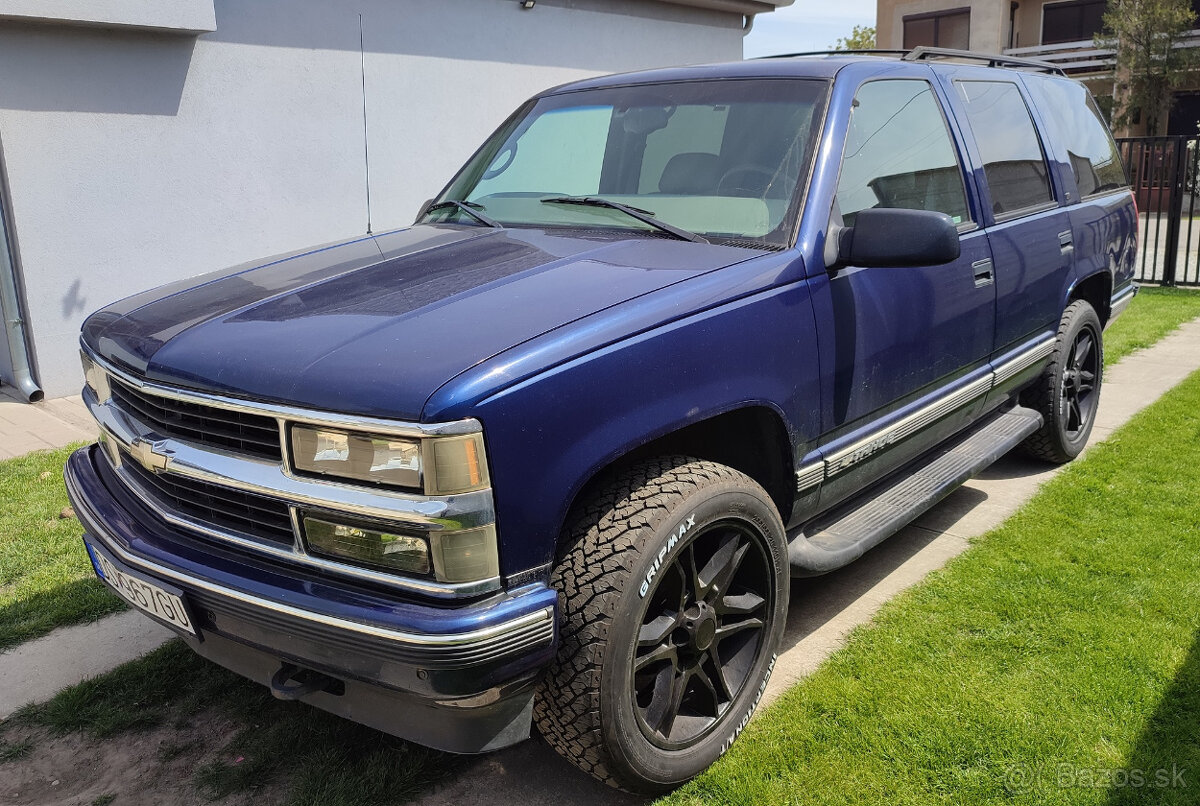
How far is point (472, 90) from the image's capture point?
926 cm

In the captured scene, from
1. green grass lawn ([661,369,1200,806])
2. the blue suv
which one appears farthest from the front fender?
green grass lawn ([661,369,1200,806])

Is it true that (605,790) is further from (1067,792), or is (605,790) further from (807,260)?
(807,260)

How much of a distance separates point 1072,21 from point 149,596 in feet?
117

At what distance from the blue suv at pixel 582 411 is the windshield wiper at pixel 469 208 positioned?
27 millimetres

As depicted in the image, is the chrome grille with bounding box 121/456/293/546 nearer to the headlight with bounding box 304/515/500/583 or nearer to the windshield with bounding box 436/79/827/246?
the headlight with bounding box 304/515/500/583

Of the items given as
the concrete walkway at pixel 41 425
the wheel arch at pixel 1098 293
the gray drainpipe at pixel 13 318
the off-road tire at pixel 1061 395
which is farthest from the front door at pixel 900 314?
the gray drainpipe at pixel 13 318

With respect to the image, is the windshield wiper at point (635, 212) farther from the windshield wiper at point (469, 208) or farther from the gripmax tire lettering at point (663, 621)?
the gripmax tire lettering at point (663, 621)

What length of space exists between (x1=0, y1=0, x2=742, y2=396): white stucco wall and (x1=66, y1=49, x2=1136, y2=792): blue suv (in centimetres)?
429

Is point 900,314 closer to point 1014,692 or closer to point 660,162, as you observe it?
point 660,162

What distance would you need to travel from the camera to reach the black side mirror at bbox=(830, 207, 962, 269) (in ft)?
9.41

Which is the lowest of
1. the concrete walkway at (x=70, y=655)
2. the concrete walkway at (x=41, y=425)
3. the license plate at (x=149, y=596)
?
the concrete walkway at (x=70, y=655)

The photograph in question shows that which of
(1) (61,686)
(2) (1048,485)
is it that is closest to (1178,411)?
(2) (1048,485)

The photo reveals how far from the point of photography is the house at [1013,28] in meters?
30.1

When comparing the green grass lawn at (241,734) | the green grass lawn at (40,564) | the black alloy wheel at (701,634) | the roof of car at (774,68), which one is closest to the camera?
the black alloy wheel at (701,634)
